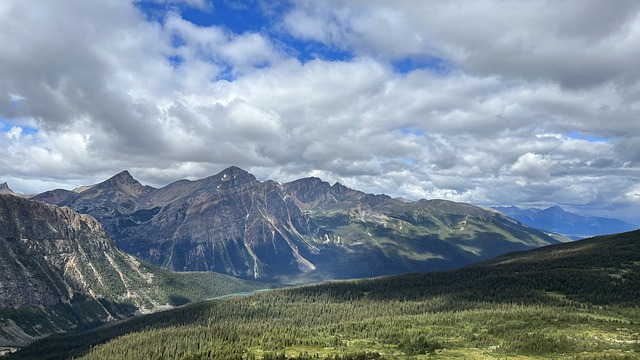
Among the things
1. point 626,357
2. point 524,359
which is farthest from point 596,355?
point 524,359

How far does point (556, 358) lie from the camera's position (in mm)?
196625

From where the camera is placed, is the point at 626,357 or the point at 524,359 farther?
the point at 524,359

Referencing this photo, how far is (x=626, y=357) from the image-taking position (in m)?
186

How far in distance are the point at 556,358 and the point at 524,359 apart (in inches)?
538

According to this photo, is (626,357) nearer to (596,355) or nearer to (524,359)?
(596,355)

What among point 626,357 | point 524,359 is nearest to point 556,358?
point 524,359

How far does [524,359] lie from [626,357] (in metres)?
Answer: 39.3

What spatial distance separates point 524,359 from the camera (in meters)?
198

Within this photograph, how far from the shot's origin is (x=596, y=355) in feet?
632

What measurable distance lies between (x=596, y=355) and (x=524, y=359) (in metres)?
29.4

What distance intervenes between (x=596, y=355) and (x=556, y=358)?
15.9 meters

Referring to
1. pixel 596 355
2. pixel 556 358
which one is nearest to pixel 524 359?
pixel 556 358

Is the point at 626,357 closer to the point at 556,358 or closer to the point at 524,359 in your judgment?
the point at 556,358

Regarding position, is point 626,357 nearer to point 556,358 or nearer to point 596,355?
point 596,355
